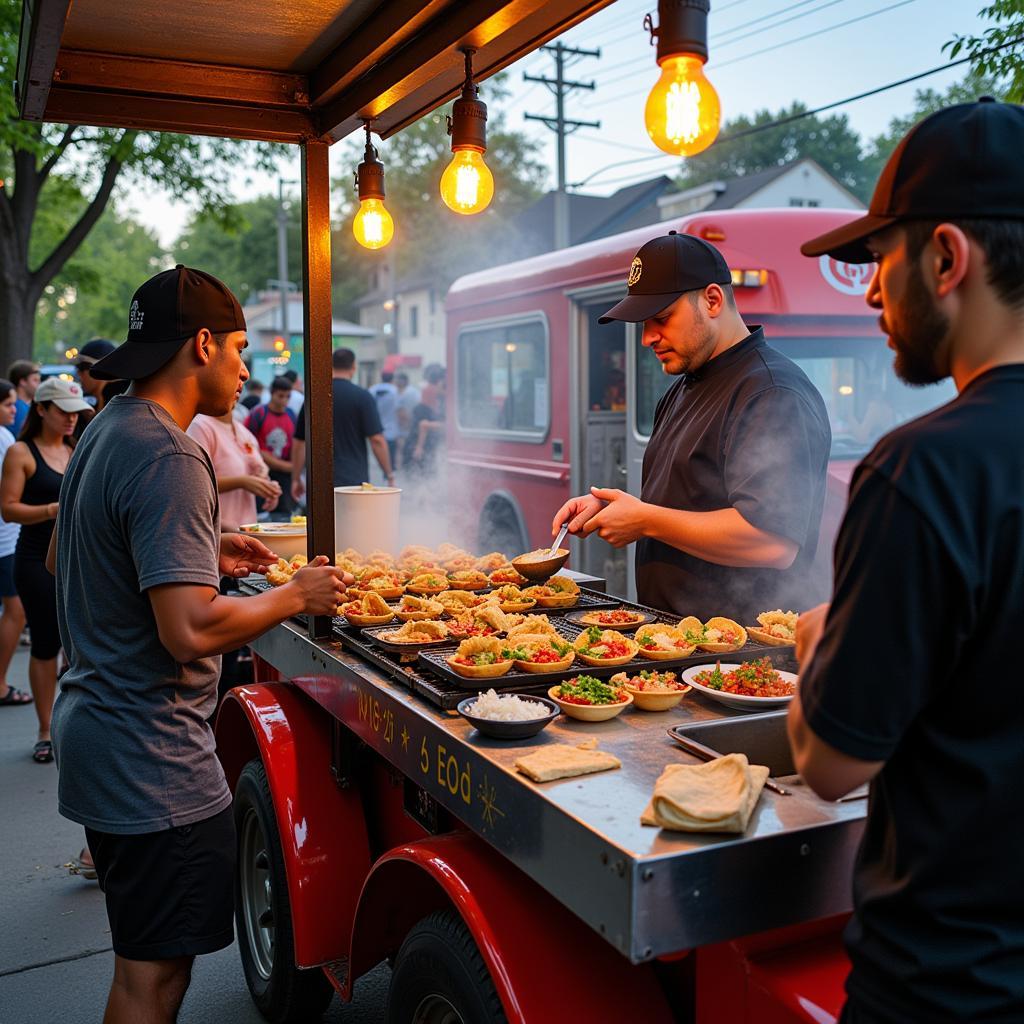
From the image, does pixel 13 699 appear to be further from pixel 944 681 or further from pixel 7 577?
pixel 944 681

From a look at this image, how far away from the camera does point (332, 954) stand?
3.35 meters

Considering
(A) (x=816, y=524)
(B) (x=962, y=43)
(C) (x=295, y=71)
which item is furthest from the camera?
(B) (x=962, y=43)

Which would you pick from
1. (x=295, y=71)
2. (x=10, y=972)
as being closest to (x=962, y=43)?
(x=295, y=71)

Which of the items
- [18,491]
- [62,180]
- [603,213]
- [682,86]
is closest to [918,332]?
[682,86]

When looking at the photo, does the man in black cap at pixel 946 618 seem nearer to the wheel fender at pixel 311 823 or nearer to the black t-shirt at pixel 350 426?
the wheel fender at pixel 311 823

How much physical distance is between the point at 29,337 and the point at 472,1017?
15545mm

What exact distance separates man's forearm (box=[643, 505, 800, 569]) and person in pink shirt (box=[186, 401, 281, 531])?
3362mm

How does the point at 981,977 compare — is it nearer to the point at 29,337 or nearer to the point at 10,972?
the point at 10,972

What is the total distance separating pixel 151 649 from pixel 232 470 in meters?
4.10

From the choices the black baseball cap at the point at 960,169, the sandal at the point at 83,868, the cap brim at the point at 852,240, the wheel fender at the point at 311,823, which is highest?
the black baseball cap at the point at 960,169

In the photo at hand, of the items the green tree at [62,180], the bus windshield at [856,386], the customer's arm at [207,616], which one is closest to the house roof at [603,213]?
the green tree at [62,180]

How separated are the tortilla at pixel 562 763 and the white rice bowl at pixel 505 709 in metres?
0.15

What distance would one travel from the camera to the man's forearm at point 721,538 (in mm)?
3346

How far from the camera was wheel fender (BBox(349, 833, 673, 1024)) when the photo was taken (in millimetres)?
2105
